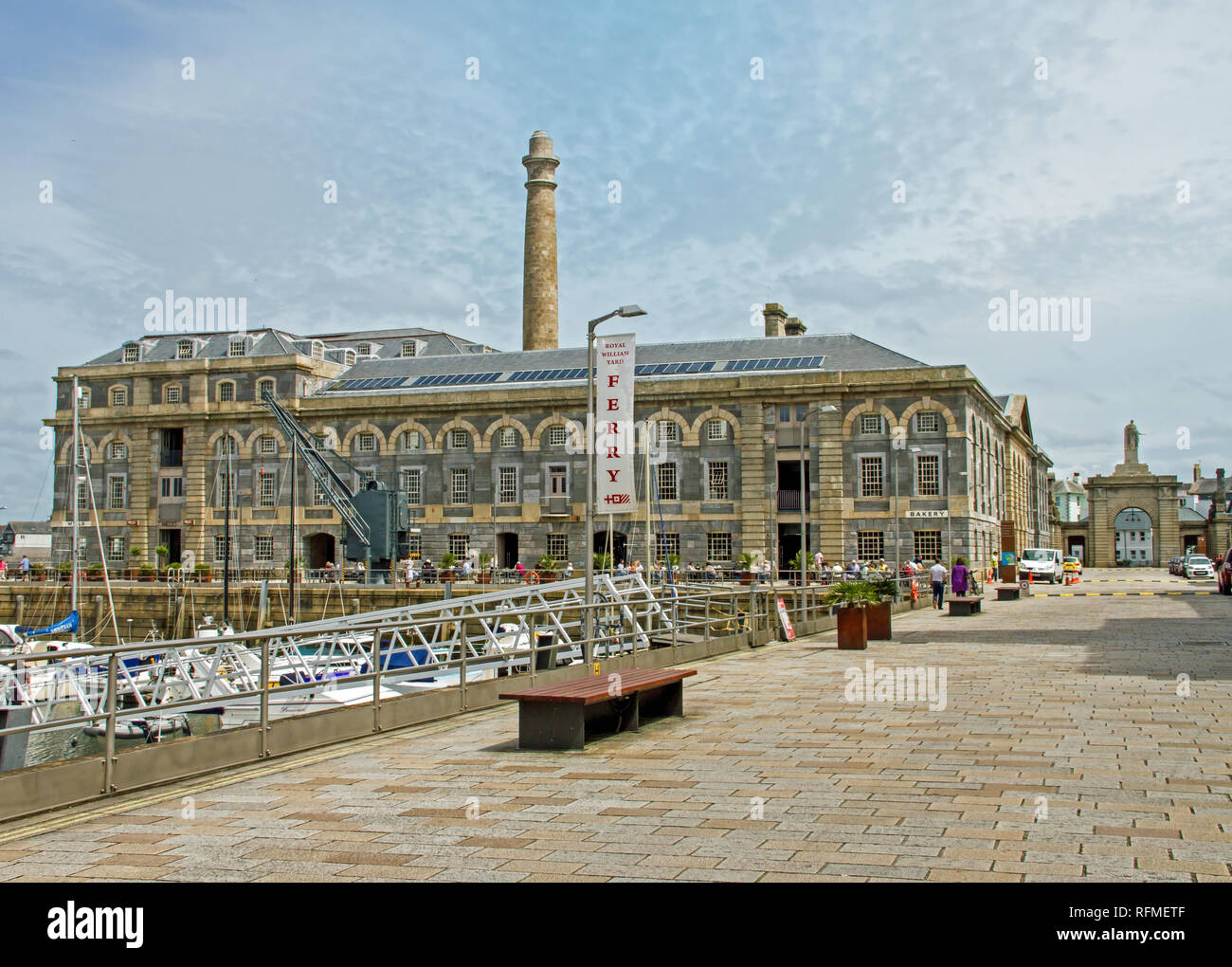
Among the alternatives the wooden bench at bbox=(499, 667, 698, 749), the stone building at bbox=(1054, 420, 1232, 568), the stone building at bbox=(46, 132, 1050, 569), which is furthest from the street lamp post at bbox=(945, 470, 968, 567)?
the stone building at bbox=(1054, 420, 1232, 568)

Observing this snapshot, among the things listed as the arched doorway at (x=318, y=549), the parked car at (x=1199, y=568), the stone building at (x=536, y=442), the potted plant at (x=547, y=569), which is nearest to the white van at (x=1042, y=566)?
the stone building at (x=536, y=442)

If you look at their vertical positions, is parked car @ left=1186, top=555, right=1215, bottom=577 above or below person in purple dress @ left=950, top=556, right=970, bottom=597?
below

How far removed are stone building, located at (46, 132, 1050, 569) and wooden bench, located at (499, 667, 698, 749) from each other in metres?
39.2

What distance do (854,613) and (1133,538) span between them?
11988 centimetres

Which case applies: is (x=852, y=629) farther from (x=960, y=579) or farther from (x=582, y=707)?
(x=960, y=579)

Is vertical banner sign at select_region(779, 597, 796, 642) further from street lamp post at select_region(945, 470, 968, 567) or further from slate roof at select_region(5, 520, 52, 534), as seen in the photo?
slate roof at select_region(5, 520, 52, 534)

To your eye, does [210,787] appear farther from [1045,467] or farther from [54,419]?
[1045,467]

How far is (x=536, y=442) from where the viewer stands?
5825 centimetres

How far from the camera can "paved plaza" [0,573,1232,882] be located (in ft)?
21.2

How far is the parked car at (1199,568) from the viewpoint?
59.1m

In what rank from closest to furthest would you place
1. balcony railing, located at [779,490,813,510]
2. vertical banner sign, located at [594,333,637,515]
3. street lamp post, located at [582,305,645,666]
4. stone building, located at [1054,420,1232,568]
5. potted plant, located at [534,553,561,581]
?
street lamp post, located at [582,305,645,666] < vertical banner sign, located at [594,333,637,515] < potted plant, located at [534,553,561,581] < balcony railing, located at [779,490,813,510] < stone building, located at [1054,420,1232,568]

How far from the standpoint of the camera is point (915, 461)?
53719mm

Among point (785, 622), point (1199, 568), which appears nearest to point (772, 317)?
point (1199, 568)
